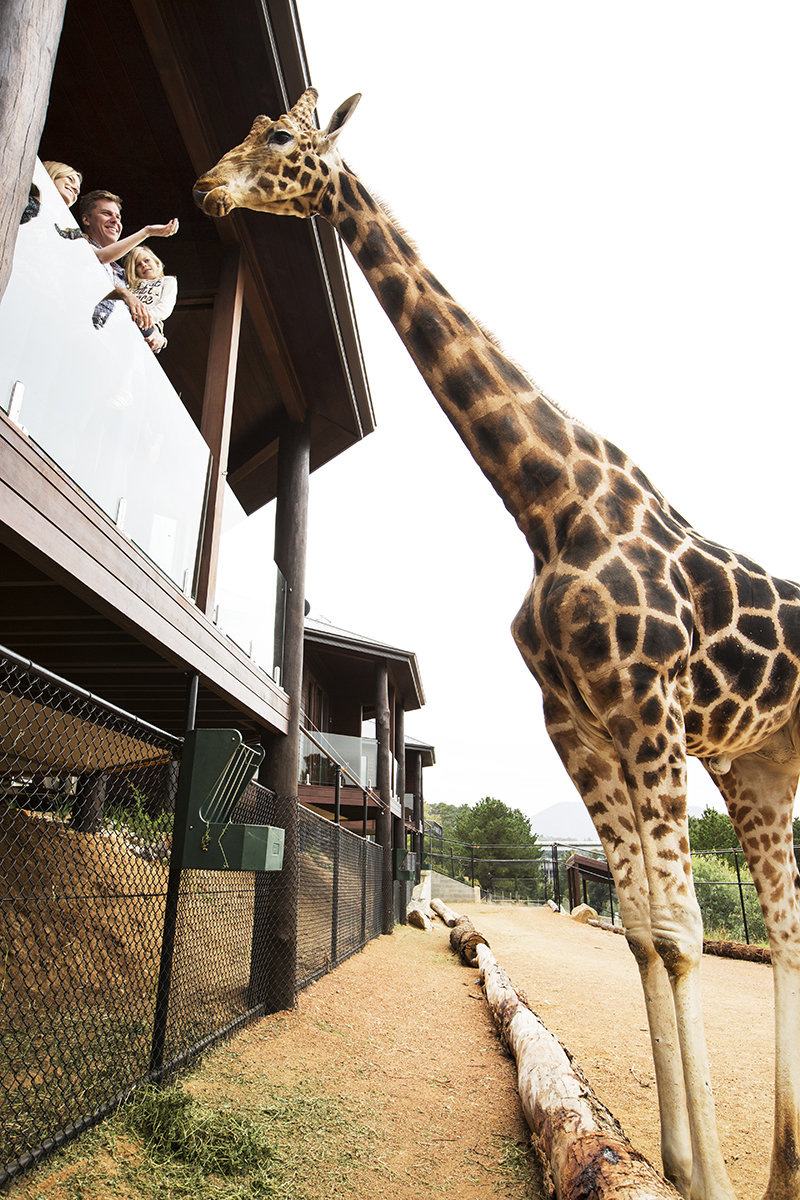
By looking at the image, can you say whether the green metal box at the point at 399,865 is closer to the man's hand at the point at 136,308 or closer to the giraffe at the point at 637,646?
the giraffe at the point at 637,646

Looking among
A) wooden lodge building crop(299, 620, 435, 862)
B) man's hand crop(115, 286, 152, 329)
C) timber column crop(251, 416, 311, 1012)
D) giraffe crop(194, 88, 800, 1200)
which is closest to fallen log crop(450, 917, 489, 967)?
wooden lodge building crop(299, 620, 435, 862)

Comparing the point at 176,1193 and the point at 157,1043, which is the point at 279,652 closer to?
the point at 157,1043

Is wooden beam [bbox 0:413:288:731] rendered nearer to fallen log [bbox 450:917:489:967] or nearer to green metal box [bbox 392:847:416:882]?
fallen log [bbox 450:917:489:967]

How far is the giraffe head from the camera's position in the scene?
150 inches

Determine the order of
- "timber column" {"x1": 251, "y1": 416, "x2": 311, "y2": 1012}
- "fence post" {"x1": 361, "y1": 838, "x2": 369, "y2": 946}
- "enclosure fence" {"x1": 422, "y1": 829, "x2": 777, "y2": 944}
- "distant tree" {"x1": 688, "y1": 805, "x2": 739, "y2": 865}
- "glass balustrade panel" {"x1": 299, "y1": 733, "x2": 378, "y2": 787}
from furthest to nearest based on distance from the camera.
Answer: "distant tree" {"x1": 688, "y1": 805, "x2": 739, "y2": 865}, "enclosure fence" {"x1": 422, "y1": 829, "x2": 777, "y2": 944}, "glass balustrade panel" {"x1": 299, "y1": 733, "x2": 378, "y2": 787}, "fence post" {"x1": 361, "y1": 838, "x2": 369, "y2": 946}, "timber column" {"x1": 251, "y1": 416, "x2": 311, "y2": 1012}

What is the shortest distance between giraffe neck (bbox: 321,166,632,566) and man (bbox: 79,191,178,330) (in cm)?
148

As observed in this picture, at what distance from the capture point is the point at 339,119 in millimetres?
4133

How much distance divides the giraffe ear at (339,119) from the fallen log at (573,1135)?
16.7 ft

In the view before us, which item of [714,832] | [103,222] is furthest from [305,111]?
[714,832]

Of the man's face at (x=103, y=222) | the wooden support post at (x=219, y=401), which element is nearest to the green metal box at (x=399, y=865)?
the wooden support post at (x=219, y=401)

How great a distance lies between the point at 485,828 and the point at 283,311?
115 feet

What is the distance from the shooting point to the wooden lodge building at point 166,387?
3113mm

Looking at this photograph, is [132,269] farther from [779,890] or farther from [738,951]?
[738,951]

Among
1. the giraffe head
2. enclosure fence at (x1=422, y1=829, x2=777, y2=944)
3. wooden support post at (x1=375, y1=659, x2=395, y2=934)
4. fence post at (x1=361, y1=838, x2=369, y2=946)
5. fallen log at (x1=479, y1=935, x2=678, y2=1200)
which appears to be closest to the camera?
fallen log at (x1=479, y1=935, x2=678, y2=1200)
